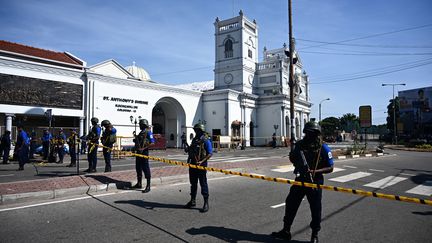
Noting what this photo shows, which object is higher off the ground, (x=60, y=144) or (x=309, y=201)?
(x=60, y=144)

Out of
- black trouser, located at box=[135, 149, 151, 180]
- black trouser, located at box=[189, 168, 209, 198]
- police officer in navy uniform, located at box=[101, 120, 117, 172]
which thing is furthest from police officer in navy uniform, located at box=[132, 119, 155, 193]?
police officer in navy uniform, located at box=[101, 120, 117, 172]

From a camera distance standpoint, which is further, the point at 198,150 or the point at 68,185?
the point at 68,185

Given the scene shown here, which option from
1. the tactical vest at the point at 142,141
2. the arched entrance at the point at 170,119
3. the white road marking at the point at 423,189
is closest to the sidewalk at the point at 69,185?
the tactical vest at the point at 142,141

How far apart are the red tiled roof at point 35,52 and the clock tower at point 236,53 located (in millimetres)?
23290

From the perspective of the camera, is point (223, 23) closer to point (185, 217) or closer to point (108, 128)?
point (108, 128)

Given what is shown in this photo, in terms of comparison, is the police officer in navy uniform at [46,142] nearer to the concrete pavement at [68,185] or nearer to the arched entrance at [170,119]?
the concrete pavement at [68,185]

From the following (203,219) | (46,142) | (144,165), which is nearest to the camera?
(203,219)

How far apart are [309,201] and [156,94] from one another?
2718 centimetres

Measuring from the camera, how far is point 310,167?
401 cm

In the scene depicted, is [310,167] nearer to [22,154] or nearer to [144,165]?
[144,165]

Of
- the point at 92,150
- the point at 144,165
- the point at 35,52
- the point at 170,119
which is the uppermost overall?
the point at 35,52

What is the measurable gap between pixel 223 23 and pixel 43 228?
4382 centimetres

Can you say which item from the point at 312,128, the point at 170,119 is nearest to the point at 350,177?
the point at 312,128

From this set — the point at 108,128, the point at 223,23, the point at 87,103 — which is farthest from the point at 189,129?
the point at 108,128
